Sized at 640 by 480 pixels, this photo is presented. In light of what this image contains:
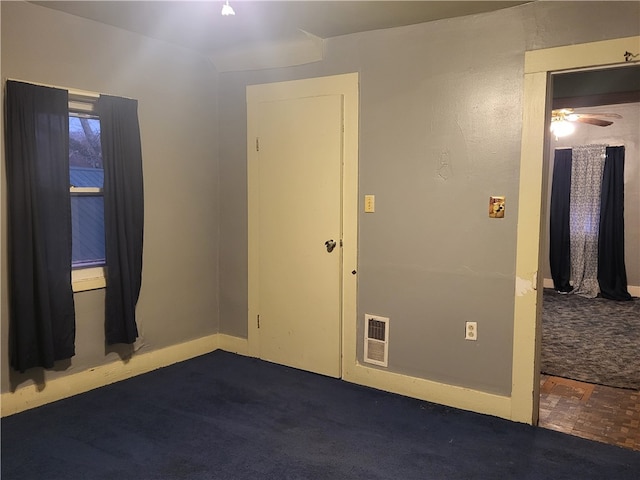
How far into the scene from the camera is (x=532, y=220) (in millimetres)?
2768

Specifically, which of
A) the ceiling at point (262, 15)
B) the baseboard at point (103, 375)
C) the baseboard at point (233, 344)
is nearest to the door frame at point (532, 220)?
the ceiling at point (262, 15)

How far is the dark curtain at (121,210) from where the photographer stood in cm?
321

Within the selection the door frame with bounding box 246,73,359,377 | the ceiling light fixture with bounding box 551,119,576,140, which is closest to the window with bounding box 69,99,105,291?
the door frame with bounding box 246,73,359,377

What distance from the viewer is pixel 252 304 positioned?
3916 mm

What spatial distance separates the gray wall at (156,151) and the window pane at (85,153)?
0.24 m

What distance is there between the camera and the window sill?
10.3ft

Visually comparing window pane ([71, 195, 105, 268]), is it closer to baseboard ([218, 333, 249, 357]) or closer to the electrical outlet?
baseboard ([218, 333, 249, 357])

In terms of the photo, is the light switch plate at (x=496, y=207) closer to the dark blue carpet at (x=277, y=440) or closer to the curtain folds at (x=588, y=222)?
the dark blue carpet at (x=277, y=440)

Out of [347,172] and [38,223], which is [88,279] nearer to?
[38,223]

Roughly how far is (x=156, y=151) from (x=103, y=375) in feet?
5.16

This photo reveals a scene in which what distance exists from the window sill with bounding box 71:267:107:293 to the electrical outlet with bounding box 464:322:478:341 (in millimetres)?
2315

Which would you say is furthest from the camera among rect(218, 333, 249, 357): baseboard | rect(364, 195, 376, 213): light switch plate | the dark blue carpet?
rect(218, 333, 249, 357): baseboard

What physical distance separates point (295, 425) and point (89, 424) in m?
1.13

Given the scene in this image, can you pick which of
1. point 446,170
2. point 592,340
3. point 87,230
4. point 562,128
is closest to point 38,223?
point 87,230
